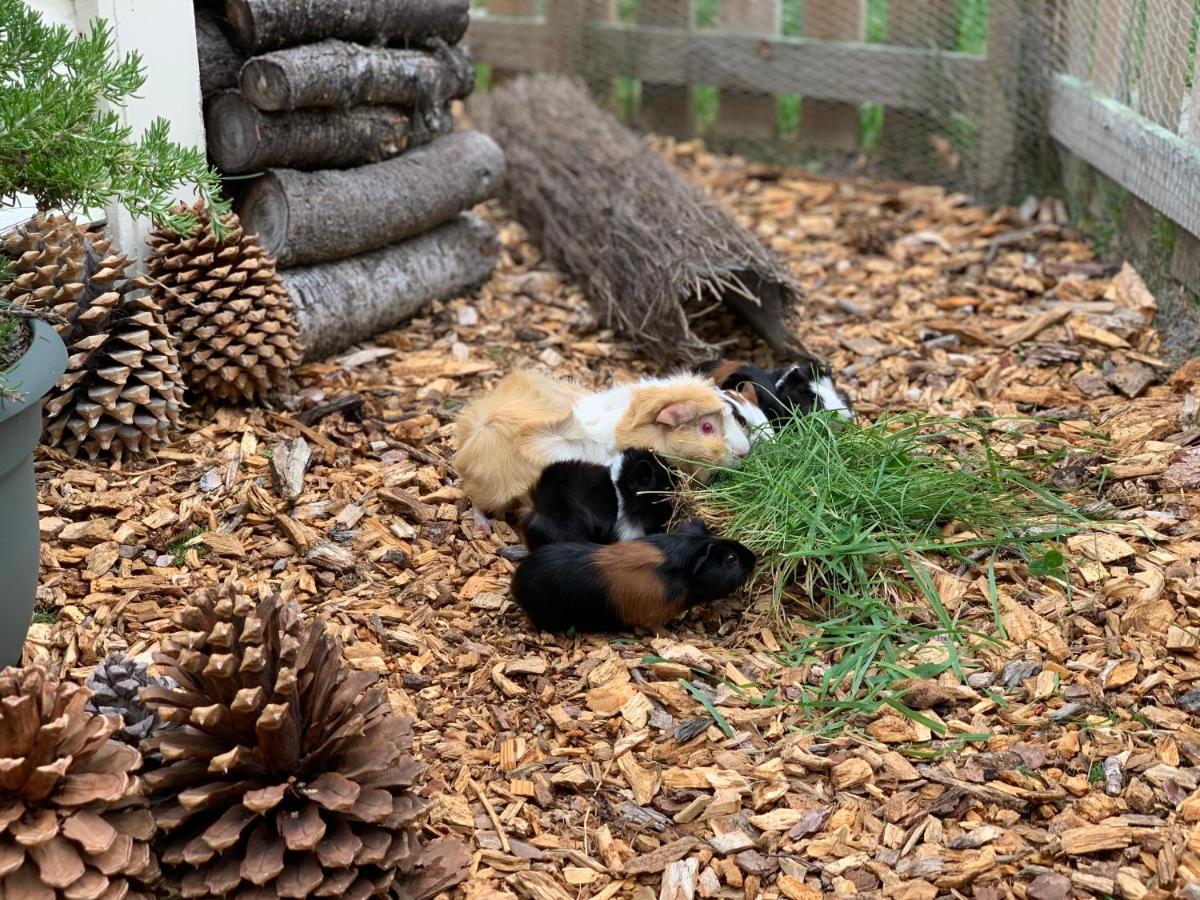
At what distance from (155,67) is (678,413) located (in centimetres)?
184

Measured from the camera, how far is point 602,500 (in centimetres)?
341

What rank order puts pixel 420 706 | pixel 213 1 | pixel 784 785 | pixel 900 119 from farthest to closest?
pixel 900 119 → pixel 213 1 → pixel 420 706 → pixel 784 785

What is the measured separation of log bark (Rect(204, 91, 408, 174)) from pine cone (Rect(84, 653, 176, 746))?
7.11ft

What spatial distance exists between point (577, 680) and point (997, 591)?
105cm

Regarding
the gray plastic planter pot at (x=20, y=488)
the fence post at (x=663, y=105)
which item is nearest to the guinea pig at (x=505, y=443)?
the gray plastic planter pot at (x=20, y=488)

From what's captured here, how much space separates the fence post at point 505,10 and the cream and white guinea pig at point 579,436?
4474 millimetres

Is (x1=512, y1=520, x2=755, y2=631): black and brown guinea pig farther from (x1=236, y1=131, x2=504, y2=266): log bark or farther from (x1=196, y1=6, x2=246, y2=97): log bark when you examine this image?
(x1=196, y1=6, x2=246, y2=97): log bark

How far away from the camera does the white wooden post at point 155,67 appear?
11.5 ft

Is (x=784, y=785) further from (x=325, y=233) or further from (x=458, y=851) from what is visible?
(x=325, y=233)

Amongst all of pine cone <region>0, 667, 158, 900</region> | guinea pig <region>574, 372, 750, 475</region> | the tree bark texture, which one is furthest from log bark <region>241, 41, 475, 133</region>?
pine cone <region>0, 667, 158, 900</region>

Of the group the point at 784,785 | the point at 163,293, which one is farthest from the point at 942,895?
the point at 163,293

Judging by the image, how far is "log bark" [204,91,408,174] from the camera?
3.99 meters

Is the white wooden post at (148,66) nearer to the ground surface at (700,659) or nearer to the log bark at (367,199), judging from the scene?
the log bark at (367,199)

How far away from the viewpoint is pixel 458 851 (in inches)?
91.4
